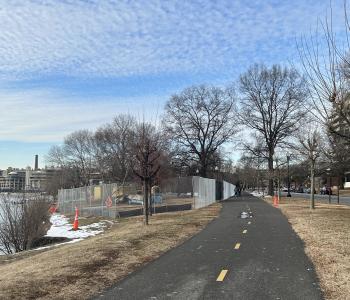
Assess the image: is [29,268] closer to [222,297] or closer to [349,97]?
[222,297]

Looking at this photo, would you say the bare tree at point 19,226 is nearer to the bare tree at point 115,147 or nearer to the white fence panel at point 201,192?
the white fence panel at point 201,192

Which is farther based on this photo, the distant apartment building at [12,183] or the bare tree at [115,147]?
the bare tree at [115,147]

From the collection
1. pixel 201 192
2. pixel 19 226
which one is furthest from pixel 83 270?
pixel 201 192

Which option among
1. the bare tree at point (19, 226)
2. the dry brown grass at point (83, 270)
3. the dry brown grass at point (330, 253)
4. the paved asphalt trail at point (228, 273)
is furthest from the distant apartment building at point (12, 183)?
the paved asphalt trail at point (228, 273)

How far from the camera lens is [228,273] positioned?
393 inches

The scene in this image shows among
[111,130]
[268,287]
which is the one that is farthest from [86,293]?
[111,130]

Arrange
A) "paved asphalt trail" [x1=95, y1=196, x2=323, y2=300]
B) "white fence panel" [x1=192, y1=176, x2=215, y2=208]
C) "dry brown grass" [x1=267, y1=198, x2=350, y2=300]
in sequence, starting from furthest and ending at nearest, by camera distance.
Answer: "white fence panel" [x1=192, y1=176, x2=215, y2=208], "dry brown grass" [x1=267, y1=198, x2=350, y2=300], "paved asphalt trail" [x1=95, y1=196, x2=323, y2=300]

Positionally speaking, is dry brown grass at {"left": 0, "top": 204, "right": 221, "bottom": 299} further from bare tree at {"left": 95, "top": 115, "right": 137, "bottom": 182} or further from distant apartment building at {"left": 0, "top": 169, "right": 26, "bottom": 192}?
bare tree at {"left": 95, "top": 115, "right": 137, "bottom": 182}

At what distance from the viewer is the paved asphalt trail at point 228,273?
27.1 ft

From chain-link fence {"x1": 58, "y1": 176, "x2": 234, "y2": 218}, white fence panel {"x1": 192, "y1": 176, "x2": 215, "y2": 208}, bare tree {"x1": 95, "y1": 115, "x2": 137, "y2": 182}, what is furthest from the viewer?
bare tree {"x1": 95, "y1": 115, "x2": 137, "y2": 182}

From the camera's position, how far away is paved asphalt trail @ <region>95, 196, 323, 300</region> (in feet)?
27.1

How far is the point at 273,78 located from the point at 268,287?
184 feet

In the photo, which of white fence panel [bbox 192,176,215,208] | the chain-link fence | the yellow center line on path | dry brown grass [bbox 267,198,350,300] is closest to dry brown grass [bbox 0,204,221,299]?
the yellow center line on path

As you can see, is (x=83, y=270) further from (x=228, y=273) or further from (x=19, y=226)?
(x=19, y=226)
